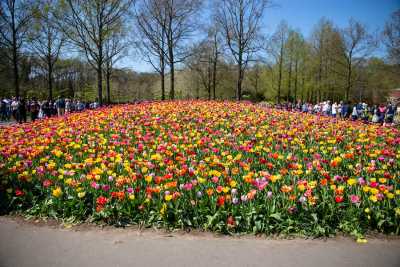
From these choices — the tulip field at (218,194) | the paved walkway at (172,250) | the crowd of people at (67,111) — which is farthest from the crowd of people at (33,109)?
the paved walkway at (172,250)

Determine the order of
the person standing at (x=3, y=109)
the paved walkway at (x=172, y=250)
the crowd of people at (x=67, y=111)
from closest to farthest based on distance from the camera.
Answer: the paved walkway at (x=172, y=250)
the crowd of people at (x=67, y=111)
the person standing at (x=3, y=109)

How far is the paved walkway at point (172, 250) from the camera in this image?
3.51 m

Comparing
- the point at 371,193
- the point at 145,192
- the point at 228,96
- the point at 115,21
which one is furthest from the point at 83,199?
the point at 228,96

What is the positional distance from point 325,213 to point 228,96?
1842 inches

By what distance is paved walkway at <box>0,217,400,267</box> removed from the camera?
351cm

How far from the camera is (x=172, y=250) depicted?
3766 millimetres

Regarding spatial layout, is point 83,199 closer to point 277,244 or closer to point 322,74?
point 277,244

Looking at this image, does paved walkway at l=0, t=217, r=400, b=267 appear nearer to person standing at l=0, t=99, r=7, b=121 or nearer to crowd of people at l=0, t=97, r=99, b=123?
crowd of people at l=0, t=97, r=99, b=123

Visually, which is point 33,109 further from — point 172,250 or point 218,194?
point 172,250

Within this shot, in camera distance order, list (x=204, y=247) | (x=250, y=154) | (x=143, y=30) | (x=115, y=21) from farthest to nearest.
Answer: (x=143, y=30), (x=115, y=21), (x=250, y=154), (x=204, y=247)

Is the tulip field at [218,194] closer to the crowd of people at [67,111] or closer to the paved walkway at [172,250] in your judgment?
the paved walkway at [172,250]

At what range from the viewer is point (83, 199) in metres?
4.78

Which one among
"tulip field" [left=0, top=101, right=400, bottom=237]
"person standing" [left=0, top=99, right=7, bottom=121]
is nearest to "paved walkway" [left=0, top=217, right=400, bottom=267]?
"tulip field" [left=0, top=101, right=400, bottom=237]

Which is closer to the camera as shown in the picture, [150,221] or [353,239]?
[353,239]
